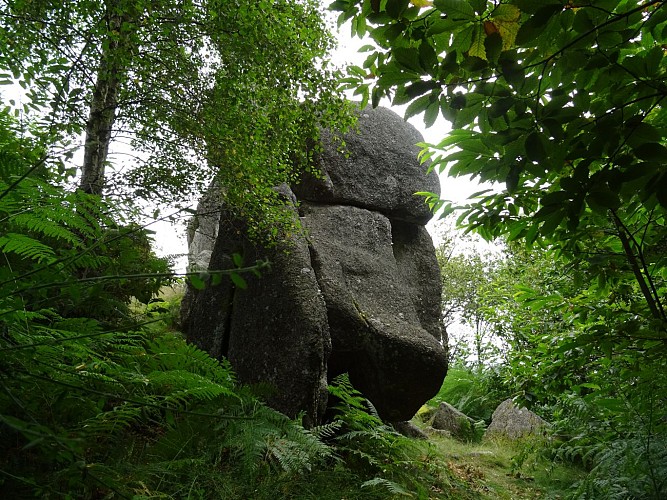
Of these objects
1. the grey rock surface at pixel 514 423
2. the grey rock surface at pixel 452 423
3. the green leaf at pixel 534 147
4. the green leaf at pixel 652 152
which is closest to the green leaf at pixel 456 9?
the green leaf at pixel 534 147

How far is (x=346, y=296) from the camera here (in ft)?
17.6

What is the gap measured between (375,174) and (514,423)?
6145 millimetres

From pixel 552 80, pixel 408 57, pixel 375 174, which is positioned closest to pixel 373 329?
pixel 375 174

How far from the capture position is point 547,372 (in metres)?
3.11

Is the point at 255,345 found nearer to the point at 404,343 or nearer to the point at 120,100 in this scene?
the point at 404,343

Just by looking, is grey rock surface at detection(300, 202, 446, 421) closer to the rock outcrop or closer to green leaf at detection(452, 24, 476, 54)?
the rock outcrop

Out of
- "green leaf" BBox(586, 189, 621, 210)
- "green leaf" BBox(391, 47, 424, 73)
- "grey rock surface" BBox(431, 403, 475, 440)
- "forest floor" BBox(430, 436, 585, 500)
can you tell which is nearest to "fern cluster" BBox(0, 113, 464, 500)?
"green leaf" BBox(391, 47, 424, 73)

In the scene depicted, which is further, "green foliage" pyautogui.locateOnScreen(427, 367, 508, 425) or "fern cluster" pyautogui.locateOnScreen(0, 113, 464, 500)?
"green foliage" pyautogui.locateOnScreen(427, 367, 508, 425)

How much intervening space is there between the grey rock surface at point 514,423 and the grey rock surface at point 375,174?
4.65 meters

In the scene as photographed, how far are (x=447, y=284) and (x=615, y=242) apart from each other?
18.4 m

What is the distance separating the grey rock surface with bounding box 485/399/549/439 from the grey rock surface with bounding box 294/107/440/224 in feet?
15.3

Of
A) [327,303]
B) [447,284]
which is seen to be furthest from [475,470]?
[447,284]

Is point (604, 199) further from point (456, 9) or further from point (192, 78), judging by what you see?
point (192, 78)

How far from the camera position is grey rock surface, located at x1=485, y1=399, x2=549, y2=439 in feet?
29.3
